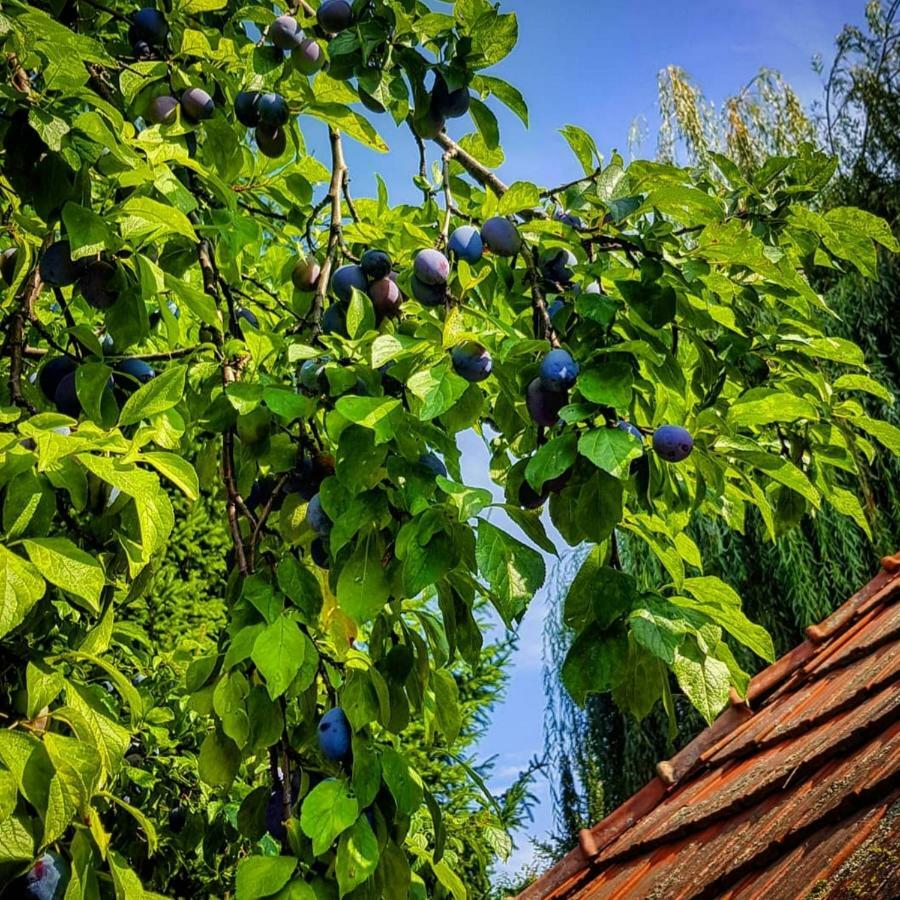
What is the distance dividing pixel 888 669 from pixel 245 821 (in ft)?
3.10

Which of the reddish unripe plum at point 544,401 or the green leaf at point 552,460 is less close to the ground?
the reddish unripe plum at point 544,401

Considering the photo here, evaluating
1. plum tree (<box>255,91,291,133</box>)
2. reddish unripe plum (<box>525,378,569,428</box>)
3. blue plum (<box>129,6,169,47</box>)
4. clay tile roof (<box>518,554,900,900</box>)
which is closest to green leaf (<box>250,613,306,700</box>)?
reddish unripe plum (<box>525,378,569,428</box>)

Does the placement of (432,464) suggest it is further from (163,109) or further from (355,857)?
(163,109)

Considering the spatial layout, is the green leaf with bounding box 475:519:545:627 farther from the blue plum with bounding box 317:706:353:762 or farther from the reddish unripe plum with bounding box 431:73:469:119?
the reddish unripe plum with bounding box 431:73:469:119

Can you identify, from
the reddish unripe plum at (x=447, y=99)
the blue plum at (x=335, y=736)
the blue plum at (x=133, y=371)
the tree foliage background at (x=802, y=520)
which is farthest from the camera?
the tree foliage background at (x=802, y=520)

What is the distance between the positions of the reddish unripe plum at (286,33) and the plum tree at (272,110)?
77 millimetres

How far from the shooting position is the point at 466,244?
125cm

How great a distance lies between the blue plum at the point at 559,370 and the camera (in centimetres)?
103

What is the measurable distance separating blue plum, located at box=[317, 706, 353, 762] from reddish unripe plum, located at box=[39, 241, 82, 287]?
0.64m

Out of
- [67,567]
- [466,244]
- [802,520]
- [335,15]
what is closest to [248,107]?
[335,15]

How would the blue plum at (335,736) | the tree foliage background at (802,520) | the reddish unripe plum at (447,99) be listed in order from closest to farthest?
the blue plum at (335,736) < the reddish unripe plum at (447,99) < the tree foliage background at (802,520)

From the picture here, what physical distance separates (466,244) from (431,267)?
0.07m

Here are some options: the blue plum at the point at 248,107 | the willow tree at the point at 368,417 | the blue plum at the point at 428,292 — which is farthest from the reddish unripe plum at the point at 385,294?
the blue plum at the point at 248,107

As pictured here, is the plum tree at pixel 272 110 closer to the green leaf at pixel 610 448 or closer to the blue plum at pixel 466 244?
the blue plum at pixel 466 244
